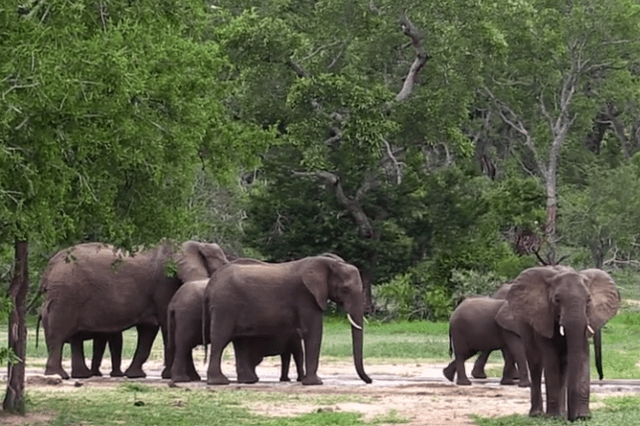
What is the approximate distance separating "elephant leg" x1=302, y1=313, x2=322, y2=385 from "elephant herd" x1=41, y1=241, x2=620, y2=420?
0.05 ft

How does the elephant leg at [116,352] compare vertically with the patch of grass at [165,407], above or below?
above

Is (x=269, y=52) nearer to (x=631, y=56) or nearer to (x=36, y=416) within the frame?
(x=631, y=56)

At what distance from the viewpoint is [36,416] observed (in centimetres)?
1783

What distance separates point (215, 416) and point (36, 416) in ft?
6.95

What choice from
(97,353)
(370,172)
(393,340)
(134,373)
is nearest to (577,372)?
(134,373)

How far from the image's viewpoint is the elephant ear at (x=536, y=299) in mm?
16750

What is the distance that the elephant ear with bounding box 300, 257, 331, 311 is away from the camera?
77.2 feet

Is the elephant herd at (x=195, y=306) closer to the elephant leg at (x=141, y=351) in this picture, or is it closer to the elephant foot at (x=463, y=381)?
A: the elephant leg at (x=141, y=351)

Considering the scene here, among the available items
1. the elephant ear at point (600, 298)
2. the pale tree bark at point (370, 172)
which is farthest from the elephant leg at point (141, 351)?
the pale tree bark at point (370, 172)

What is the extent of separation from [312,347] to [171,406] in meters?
4.38

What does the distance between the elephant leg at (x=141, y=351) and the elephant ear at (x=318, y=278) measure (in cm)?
351

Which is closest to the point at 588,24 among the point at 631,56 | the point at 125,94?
the point at 631,56

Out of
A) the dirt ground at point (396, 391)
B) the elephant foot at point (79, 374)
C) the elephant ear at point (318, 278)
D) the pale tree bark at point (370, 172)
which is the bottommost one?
the dirt ground at point (396, 391)

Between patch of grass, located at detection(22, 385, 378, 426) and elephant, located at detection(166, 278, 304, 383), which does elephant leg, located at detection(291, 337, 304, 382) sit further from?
patch of grass, located at detection(22, 385, 378, 426)
